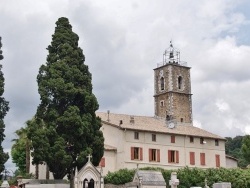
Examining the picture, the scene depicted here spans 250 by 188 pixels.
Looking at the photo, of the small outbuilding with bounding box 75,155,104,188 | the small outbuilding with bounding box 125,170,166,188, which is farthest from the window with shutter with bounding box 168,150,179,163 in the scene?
the small outbuilding with bounding box 125,170,166,188

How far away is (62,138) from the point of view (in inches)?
1544

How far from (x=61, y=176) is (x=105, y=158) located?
42.9ft

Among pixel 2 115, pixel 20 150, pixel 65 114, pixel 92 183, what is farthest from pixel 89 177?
pixel 20 150

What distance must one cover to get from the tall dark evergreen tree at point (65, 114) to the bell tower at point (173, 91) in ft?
90.6

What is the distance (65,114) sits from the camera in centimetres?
3991

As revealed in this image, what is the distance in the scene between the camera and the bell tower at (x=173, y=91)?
2734 inches

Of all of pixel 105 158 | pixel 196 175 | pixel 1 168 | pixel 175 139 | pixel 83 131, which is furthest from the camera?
pixel 175 139

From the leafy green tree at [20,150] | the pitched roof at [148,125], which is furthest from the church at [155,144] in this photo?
the leafy green tree at [20,150]

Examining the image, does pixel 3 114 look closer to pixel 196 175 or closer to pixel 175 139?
pixel 196 175

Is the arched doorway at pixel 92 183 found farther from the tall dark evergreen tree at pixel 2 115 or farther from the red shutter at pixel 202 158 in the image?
the red shutter at pixel 202 158

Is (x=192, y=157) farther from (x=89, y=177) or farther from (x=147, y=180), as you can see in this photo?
(x=147, y=180)

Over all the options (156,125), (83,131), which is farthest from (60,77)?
(156,125)

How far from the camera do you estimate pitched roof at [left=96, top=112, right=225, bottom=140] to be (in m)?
55.0

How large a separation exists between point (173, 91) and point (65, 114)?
3224 centimetres
